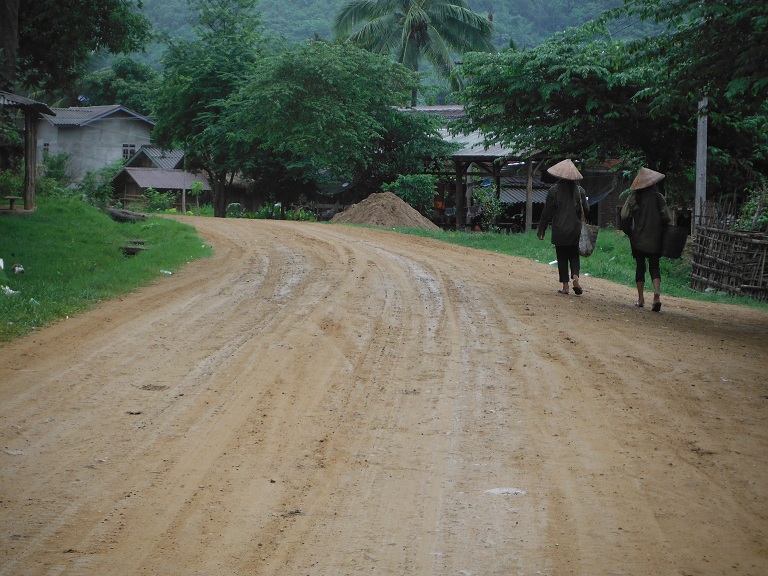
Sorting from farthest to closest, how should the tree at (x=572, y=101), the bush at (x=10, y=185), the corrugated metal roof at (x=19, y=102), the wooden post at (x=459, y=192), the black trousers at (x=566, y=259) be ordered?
the wooden post at (x=459, y=192), the bush at (x=10, y=185), the corrugated metal roof at (x=19, y=102), the tree at (x=572, y=101), the black trousers at (x=566, y=259)

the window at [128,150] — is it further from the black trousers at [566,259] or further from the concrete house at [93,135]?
the black trousers at [566,259]

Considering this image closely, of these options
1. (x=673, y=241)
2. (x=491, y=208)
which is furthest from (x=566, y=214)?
(x=491, y=208)

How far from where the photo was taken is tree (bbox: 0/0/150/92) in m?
26.4

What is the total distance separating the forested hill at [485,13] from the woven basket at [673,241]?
4163 cm

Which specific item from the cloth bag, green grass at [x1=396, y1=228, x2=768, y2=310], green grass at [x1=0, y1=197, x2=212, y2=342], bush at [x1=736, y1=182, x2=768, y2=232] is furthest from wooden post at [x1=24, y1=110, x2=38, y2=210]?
bush at [x1=736, y1=182, x2=768, y2=232]

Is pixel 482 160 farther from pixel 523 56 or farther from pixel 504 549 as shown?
pixel 504 549

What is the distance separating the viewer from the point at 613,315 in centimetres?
1148

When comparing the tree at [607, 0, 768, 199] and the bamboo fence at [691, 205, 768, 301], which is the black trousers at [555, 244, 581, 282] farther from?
the bamboo fence at [691, 205, 768, 301]

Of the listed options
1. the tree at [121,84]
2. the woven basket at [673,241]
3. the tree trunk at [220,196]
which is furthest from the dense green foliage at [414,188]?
the tree at [121,84]

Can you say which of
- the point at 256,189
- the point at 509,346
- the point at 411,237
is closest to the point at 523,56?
the point at 411,237

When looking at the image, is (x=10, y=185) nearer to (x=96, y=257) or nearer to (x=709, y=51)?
(x=96, y=257)

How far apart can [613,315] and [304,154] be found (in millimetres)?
23195

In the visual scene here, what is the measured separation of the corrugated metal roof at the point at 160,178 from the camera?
178 ft

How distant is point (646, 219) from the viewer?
40.5 feet
